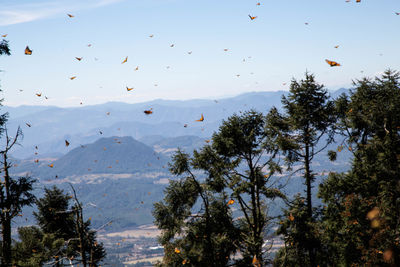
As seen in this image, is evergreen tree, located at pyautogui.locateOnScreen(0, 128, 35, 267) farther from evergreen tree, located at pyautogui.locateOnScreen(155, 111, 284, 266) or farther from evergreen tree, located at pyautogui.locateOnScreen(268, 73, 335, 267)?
evergreen tree, located at pyautogui.locateOnScreen(268, 73, 335, 267)

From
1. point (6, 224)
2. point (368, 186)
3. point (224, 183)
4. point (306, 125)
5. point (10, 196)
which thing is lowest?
point (368, 186)

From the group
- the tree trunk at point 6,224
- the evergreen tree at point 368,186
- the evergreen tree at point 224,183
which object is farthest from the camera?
the evergreen tree at point 224,183

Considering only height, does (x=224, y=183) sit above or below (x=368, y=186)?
above

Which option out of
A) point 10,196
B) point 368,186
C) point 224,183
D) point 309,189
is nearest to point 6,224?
point 10,196

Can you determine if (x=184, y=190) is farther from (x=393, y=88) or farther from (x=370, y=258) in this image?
(x=393, y=88)

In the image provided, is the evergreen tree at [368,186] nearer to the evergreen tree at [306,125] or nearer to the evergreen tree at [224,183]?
the evergreen tree at [306,125]

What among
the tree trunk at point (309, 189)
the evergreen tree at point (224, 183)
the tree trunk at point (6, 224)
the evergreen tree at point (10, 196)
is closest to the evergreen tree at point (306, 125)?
the tree trunk at point (309, 189)

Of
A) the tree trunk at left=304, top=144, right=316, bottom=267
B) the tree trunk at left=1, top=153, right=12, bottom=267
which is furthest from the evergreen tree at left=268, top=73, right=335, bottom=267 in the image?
the tree trunk at left=1, top=153, right=12, bottom=267

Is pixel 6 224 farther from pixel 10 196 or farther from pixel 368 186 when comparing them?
pixel 368 186
